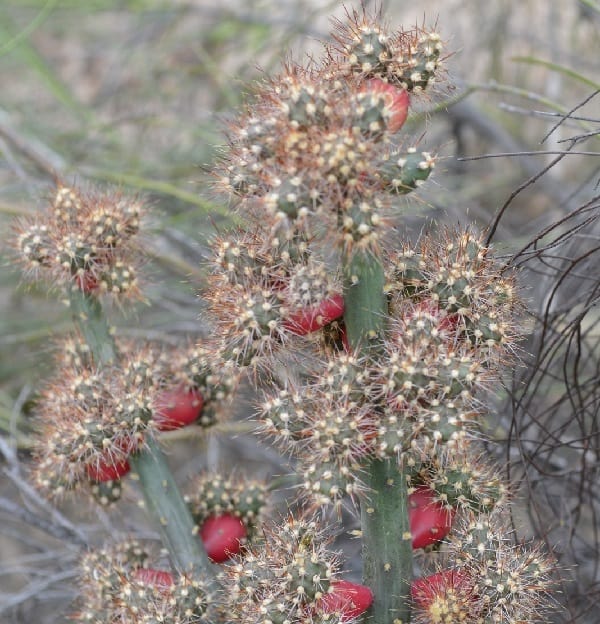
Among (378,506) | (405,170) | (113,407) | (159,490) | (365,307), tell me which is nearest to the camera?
(405,170)

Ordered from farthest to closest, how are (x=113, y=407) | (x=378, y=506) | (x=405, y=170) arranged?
(x=113, y=407), (x=378, y=506), (x=405, y=170)

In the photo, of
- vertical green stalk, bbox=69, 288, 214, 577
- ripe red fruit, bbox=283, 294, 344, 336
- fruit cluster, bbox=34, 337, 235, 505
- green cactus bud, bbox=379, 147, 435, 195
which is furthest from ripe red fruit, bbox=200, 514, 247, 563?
green cactus bud, bbox=379, 147, 435, 195

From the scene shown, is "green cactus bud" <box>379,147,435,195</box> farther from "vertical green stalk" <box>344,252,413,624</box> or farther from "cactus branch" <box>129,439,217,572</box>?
"cactus branch" <box>129,439,217,572</box>

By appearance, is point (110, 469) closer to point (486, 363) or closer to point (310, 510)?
point (310, 510)

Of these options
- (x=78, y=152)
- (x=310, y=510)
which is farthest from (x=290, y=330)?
(x=78, y=152)

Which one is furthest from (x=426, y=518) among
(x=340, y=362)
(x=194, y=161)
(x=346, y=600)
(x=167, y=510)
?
(x=194, y=161)

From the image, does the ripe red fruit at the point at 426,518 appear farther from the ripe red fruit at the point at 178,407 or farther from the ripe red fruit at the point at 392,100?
the ripe red fruit at the point at 392,100

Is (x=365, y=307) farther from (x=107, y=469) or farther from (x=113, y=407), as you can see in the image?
(x=107, y=469)

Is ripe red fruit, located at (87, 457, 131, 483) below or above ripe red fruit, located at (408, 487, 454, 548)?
above
